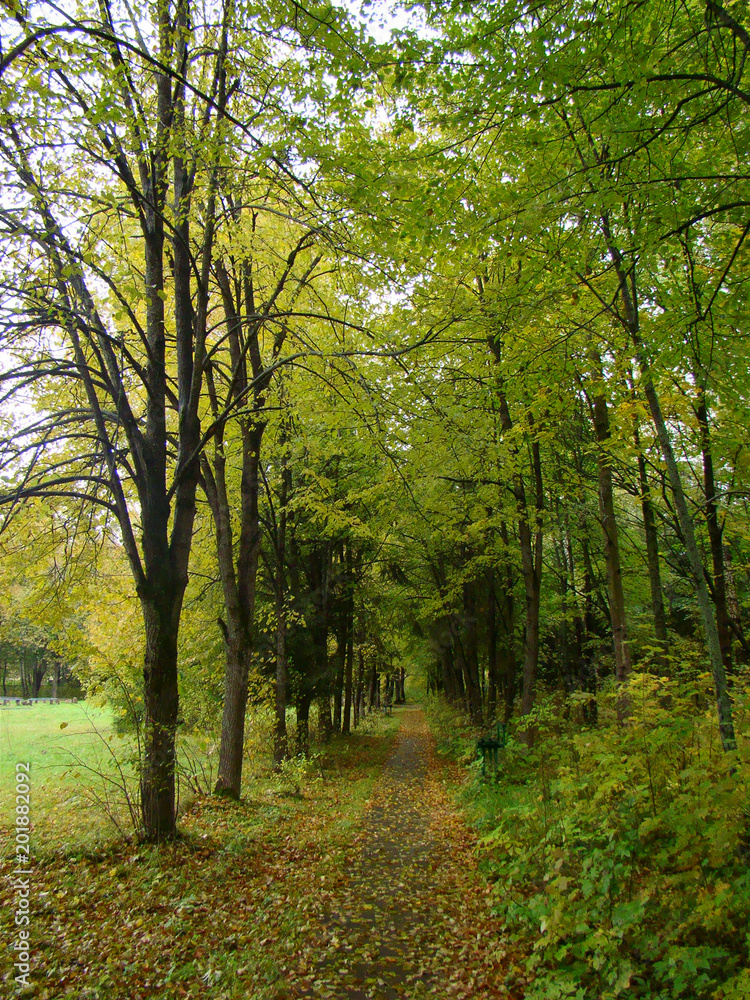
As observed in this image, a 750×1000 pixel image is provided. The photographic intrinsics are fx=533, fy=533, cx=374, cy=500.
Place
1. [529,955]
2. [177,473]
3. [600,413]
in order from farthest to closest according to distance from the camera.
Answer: [600,413] → [177,473] → [529,955]

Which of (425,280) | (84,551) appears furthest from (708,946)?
(84,551)

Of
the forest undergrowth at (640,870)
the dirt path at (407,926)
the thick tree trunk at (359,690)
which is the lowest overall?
the thick tree trunk at (359,690)

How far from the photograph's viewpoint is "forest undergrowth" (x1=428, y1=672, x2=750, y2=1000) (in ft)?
11.0

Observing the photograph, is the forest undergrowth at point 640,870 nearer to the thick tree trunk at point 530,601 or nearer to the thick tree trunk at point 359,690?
the thick tree trunk at point 530,601

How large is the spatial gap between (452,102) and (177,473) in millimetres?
4905

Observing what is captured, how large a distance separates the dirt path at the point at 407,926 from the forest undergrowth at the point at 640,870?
348 millimetres

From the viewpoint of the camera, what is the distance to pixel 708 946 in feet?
10.9

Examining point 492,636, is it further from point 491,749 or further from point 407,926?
point 407,926

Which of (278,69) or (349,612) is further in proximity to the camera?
(349,612)

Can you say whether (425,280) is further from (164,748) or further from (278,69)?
(164,748)

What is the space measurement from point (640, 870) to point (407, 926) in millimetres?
2360

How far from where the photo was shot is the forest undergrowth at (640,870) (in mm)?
3367

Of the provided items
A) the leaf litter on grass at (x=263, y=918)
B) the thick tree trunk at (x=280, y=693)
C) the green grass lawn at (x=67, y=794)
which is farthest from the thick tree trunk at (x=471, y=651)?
the green grass lawn at (x=67, y=794)

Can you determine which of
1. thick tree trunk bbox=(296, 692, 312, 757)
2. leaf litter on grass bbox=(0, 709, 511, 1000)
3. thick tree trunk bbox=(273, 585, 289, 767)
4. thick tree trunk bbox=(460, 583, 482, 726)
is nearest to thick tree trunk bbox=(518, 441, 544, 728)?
leaf litter on grass bbox=(0, 709, 511, 1000)
